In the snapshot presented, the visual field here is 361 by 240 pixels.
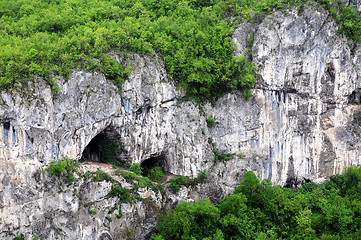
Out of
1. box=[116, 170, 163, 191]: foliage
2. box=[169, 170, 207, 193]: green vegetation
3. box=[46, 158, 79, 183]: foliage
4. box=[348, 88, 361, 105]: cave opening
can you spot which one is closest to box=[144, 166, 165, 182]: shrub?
box=[169, 170, 207, 193]: green vegetation

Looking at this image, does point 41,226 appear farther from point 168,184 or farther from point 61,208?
point 168,184

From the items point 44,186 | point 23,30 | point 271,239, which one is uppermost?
point 23,30

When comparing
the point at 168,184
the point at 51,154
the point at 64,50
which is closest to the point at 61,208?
the point at 51,154

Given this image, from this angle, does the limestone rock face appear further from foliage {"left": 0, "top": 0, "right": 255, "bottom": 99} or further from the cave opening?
foliage {"left": 0, "top": 0, "right": 255, "bottom": 99}

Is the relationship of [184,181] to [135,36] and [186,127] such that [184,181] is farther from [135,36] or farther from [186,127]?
[135,36]

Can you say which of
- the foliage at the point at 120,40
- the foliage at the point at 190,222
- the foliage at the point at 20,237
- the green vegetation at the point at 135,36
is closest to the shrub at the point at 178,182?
the foliage at the point at 190,222

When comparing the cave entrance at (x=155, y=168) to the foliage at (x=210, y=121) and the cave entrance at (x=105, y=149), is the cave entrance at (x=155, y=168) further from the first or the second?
the foliage at (x=210, y=121)
